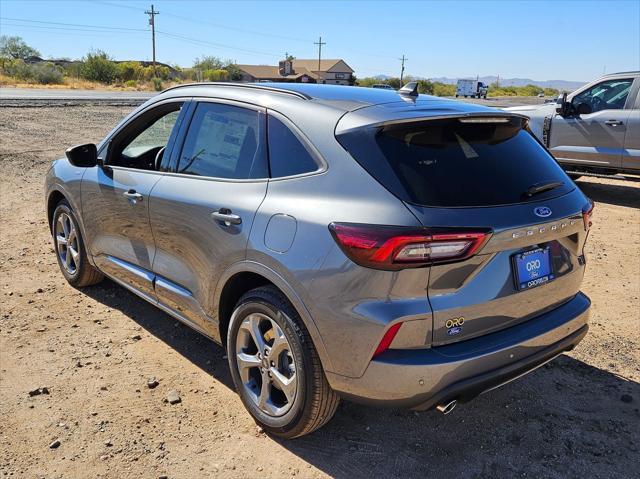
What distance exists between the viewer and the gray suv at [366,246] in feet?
7.83

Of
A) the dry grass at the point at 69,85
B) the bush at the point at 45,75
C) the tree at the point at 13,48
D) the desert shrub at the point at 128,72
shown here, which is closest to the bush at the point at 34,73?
the bush at the point at 45,75

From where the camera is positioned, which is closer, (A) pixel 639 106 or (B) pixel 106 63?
(A) pixel 639 106

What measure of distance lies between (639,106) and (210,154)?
305 inches

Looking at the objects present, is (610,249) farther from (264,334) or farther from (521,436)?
(264,334)

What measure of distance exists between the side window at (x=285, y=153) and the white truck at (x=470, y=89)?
79.3m

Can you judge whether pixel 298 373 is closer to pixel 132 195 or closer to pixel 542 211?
pixel 542 211

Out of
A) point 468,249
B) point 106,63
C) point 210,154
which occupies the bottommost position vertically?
point 468,249

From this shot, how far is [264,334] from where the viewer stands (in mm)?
3025

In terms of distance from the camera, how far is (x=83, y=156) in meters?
4.30

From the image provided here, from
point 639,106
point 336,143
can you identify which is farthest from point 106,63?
point 336,143

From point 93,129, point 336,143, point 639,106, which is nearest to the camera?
point 336,143

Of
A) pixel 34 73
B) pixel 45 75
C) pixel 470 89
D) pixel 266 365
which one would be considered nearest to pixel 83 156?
pixel 266 365

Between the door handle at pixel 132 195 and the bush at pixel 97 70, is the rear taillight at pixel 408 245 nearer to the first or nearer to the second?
the door handle at pixel 132 195

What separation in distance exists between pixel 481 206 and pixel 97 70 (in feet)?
203
